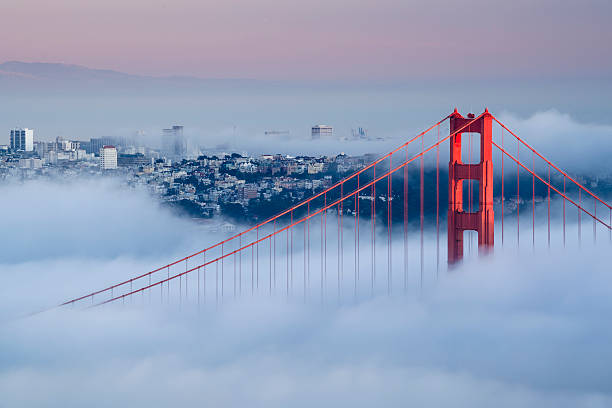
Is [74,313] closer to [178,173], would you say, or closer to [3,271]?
[3,271]

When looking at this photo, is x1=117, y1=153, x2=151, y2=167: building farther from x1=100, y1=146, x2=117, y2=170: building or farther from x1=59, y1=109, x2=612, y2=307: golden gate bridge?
x1=59, y1=109, x2=612, y2=307: golden gate bridge

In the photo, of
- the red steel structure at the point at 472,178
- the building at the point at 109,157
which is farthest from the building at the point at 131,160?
the red steel structure at the point at 472,178

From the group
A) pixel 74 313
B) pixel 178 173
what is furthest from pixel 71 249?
pixel 74 313

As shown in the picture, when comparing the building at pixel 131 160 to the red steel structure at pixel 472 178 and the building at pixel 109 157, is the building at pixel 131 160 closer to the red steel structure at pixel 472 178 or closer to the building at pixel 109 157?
the building at pixel 109 157

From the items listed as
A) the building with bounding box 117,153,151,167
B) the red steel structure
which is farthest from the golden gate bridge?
the building with bounding box 117,153,151,167

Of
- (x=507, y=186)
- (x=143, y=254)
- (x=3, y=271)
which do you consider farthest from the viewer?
(x=143, y=254)

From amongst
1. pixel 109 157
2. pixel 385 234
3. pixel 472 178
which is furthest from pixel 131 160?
pixel 472 178
